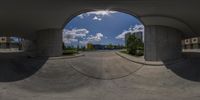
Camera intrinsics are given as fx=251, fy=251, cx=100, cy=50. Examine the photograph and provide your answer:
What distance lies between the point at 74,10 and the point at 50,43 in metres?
7.28

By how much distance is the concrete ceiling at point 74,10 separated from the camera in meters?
27.3

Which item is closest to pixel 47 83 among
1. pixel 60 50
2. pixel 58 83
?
pixel 58 83

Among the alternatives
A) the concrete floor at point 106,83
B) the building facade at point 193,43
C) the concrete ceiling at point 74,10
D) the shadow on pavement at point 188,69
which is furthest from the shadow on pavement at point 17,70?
the building facade at point 193,43

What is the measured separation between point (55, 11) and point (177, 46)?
1804 cm

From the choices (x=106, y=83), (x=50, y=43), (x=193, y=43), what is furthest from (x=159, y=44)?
(x=193, y=43)

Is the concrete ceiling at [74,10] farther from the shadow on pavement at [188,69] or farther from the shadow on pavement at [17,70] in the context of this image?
the shadow on pavement at [17,70]

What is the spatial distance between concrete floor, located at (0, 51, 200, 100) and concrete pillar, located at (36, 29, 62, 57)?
6273mm

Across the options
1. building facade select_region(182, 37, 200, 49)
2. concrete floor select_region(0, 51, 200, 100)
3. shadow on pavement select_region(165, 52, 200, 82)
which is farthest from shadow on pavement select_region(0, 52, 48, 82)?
building facade select_region(182, 37, 200, 49)

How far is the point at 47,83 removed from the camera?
75.2 feet

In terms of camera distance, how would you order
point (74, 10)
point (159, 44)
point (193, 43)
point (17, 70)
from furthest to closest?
1. point (193, 43)
2. point (159, 44)
3. point (74, 10)
4. point (17, 70)

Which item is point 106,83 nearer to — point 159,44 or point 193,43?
point 159,44

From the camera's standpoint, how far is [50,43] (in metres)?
37.5

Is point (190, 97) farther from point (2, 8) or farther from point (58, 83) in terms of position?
point (2, 8)

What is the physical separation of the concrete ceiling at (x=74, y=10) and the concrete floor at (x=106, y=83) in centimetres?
637
